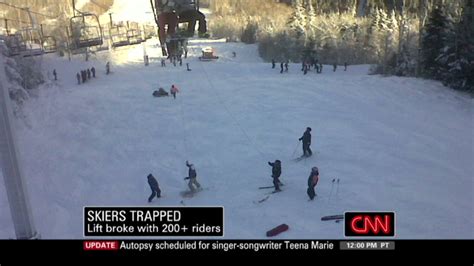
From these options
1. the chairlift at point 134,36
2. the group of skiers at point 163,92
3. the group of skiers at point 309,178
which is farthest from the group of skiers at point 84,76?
the group of skiers at point 309,178

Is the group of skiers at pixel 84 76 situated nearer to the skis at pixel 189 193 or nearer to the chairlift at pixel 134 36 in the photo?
the chairlift at pixel 134 36

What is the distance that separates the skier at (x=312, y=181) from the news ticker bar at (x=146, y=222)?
16.0 feet

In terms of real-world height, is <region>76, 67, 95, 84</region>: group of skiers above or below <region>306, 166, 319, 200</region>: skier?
above

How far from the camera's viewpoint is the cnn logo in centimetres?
505

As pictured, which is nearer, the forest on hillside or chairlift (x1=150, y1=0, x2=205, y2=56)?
chairlift (x1=150, y1=0, x2=205, y2=56)

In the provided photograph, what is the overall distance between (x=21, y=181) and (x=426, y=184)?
8.64 metres

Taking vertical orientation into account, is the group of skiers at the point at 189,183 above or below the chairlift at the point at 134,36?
below

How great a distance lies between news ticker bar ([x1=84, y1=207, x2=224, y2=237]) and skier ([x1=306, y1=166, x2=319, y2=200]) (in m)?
4.87

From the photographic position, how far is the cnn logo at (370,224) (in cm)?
505

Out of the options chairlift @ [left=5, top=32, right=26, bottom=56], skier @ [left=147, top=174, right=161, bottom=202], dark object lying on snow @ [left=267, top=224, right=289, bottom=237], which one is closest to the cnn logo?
dark object lying on snow @ [left=267, top=224, right=289, bottom=237]

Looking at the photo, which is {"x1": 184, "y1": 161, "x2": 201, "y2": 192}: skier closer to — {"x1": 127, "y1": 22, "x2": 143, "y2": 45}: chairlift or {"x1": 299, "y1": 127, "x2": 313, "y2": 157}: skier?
{"x1": 299, "y1": 127, "x2": 313, "y2": 157}: skier

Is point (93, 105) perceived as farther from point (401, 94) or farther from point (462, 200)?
point (462, 200)

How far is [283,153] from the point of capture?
13.6m

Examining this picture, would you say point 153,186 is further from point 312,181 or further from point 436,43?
point 436,43
